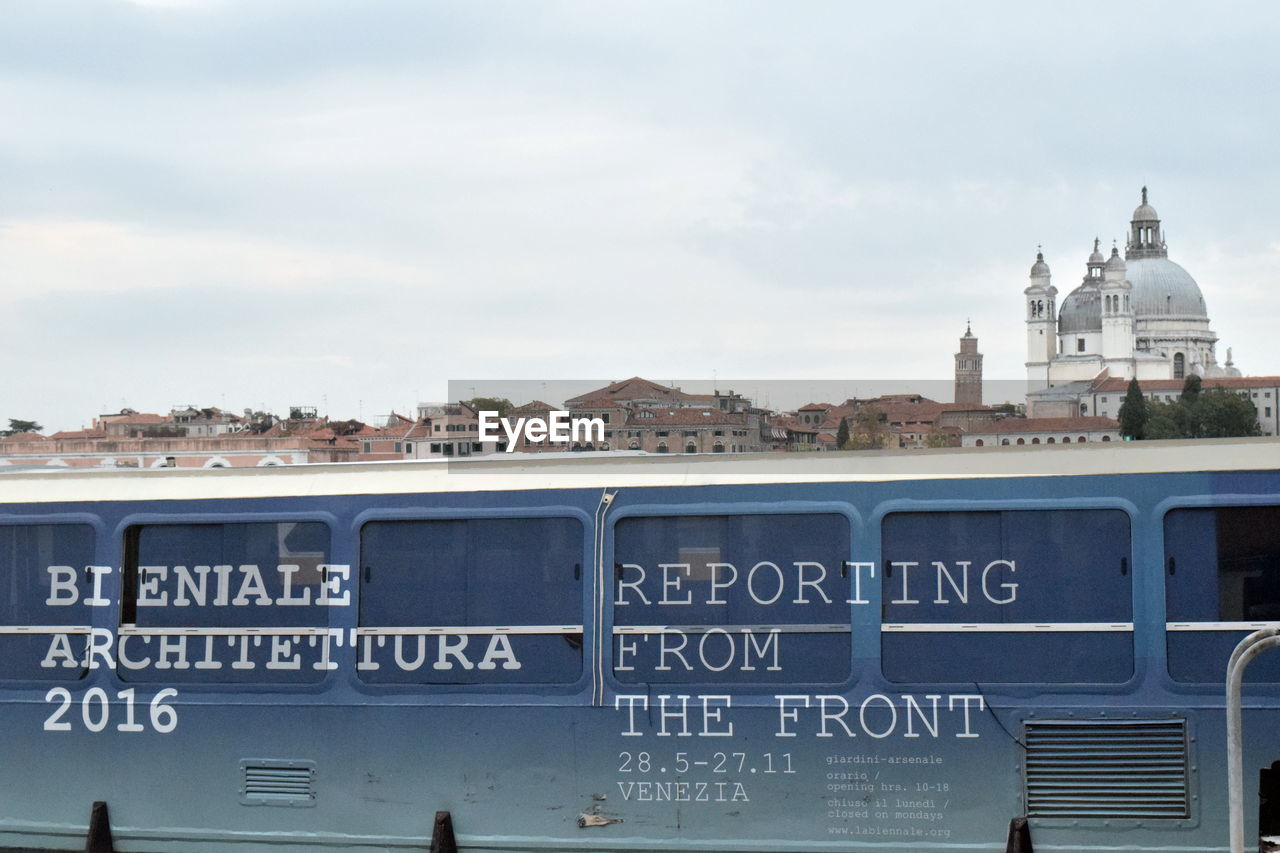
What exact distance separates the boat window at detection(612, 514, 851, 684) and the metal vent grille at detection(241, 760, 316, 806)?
1.62 meters

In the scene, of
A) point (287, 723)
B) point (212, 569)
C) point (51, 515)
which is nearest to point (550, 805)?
point (287, 723)

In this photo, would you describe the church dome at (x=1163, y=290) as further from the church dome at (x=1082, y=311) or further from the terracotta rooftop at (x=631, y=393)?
the terracotta rooftop at (x=631, y=393)

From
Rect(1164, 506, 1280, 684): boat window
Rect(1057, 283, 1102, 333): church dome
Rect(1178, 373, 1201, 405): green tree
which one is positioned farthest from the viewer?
Rect(1057, 283, 1102, 333): church dome

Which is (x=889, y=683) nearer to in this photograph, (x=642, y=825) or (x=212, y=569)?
(x=642, y=825)

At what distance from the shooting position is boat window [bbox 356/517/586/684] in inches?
283

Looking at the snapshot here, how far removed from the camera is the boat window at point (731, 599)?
6996 millimetres

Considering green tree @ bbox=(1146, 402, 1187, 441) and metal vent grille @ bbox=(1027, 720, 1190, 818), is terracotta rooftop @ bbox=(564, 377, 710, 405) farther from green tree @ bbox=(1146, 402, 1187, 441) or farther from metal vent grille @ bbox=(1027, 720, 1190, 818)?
metal vent grille @ bbox=(1027, 720, 1190, 818)

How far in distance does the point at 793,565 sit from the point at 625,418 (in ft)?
371

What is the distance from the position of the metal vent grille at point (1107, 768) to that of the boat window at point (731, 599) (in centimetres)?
95

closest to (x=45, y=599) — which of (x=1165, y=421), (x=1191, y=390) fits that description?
(x=1165, y=421)

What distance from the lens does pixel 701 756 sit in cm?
709

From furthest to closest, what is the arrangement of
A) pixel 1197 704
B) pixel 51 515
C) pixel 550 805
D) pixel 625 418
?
pixel 625 418 → pixel 51 515 → pixel 550 805 → pixel 1197 704

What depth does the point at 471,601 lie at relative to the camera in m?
7.27

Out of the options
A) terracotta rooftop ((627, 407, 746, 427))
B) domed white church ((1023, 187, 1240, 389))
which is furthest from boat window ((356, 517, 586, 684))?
domed white church ((1023, 187, 1240, 389))
